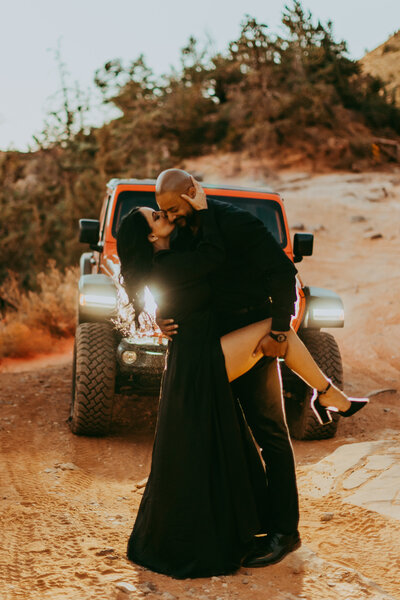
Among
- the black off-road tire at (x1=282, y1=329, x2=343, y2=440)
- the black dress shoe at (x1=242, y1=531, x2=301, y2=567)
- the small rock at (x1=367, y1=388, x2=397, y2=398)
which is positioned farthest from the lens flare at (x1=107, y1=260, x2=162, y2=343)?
the small rock at (x1=367, y1=388, x2=397, y2=398)

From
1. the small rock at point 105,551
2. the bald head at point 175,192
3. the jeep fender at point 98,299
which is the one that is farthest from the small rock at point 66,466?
the bald head at point 175,192

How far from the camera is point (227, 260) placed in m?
2.88

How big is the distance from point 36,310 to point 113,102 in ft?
48.3

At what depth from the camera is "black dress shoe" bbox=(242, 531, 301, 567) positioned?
9.62 feet

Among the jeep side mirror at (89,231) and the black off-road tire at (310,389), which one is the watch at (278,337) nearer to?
the black off-road tire at (310,389)

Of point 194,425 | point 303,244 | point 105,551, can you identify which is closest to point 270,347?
point 194,425

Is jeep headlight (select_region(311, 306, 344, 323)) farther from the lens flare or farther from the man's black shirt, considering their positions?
the man's black shirt

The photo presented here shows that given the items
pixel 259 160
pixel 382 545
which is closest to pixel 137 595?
pixel 382 545

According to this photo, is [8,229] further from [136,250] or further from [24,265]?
[136,250]

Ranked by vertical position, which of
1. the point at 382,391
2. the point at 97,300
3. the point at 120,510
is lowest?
the point at 382,391

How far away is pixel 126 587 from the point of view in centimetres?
268

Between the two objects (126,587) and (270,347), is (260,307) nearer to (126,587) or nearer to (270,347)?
(270,347)

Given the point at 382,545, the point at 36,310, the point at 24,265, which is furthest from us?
the point at 24,265

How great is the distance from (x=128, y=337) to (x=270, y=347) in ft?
7.86
